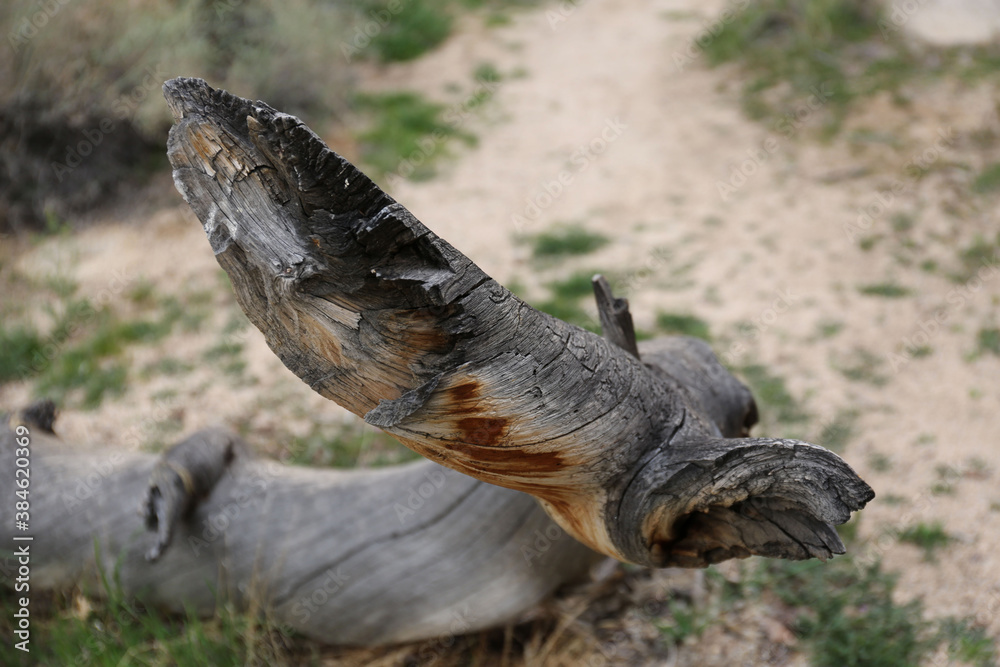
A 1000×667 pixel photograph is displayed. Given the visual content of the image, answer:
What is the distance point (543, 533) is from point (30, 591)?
6.39ft

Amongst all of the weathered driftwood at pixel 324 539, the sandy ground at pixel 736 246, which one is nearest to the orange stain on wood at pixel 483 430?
the weathered driftwood at pixel 324 539

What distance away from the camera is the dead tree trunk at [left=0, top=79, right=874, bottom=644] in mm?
1258

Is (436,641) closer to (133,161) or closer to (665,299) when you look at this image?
(665,299)

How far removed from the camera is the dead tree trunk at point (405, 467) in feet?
4.13

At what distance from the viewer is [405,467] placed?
8.70 ft

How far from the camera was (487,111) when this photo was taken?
705 cm

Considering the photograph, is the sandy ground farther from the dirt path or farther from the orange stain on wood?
the orange stain on wood

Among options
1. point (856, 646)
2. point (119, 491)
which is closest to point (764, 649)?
point (856, 646)

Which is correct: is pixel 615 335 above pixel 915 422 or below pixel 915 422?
above

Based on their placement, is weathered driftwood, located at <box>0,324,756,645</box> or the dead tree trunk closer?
the dead tree trunk

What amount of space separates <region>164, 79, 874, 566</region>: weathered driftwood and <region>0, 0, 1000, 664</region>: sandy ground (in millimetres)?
1486

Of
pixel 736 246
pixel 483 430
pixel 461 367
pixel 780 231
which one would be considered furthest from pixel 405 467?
pixel 780 231

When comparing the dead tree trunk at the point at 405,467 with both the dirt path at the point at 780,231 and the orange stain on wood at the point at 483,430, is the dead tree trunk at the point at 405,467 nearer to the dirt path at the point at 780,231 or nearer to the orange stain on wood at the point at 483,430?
the orange stain on wood at the point at 483,430

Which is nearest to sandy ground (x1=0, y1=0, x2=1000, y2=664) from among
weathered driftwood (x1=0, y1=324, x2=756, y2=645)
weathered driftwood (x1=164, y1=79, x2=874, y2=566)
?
weathered driftwood (x1=0, y1=324, x2=756, y2=645)
